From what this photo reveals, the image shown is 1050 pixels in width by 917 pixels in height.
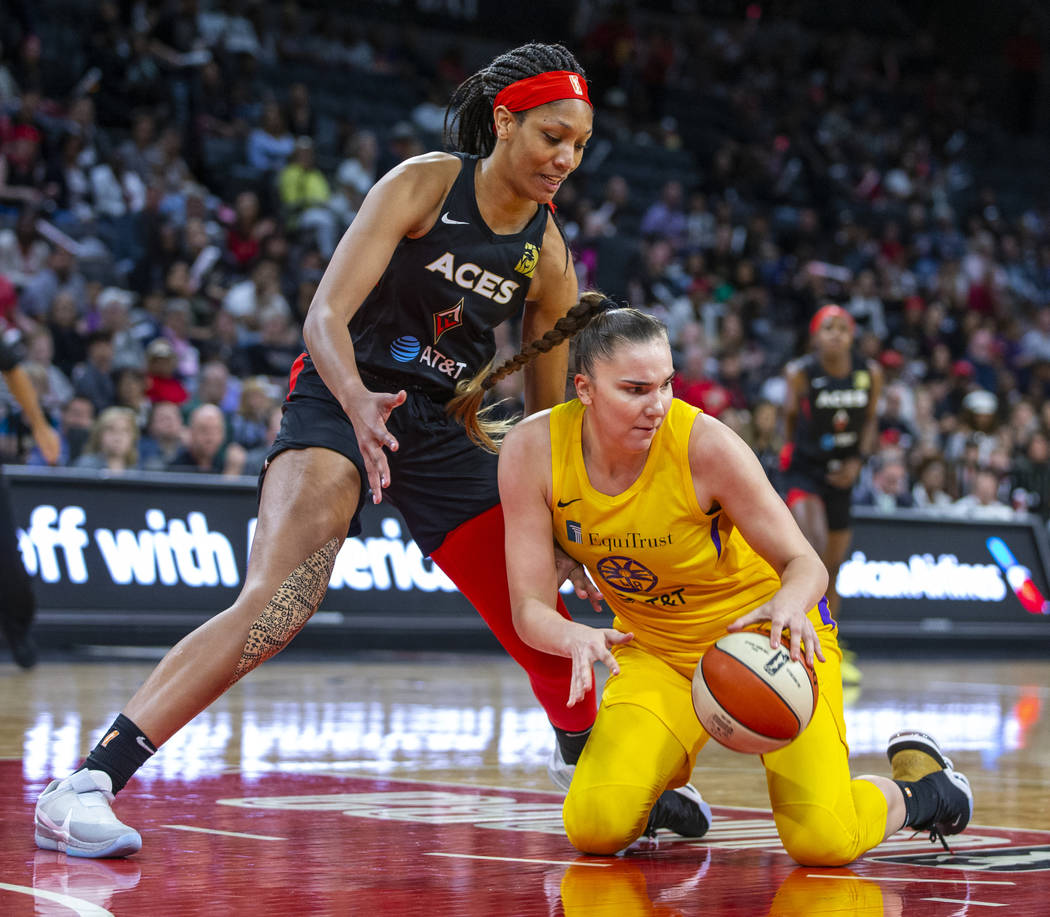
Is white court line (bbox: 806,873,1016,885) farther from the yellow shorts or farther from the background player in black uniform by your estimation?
the background player in black uniform

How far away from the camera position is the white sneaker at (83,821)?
10.6 feet

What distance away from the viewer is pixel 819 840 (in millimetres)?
3355

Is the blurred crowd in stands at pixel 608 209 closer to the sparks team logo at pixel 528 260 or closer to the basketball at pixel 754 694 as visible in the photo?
the sparks team logo at pixel 528 260

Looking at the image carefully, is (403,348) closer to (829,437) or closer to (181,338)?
(829,437)

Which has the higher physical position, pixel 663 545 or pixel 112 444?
pixel 112 444

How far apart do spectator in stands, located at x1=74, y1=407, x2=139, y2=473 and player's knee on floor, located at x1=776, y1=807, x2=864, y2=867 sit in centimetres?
655

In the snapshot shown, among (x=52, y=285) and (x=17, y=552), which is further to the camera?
(x=52, y=285)

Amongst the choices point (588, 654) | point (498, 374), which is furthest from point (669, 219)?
point (588, 654)

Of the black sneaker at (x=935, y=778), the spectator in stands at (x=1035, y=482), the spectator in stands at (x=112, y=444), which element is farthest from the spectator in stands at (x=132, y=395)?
the spectator in stands at (x=1035, y=482)

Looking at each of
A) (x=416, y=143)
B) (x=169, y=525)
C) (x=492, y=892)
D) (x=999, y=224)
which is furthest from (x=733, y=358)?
(x=492, y=892)

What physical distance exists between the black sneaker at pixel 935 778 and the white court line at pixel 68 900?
1917 mm

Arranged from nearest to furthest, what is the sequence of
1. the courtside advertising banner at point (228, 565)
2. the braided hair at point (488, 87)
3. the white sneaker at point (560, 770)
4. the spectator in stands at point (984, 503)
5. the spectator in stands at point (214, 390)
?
1. the braided hair at point (488, 87)
2. the white sneaker at point (560, 770)
3. the courtside advertising banner at point (228, 565)
4. the spectator in stands at point (214, 390)
5. the spectator in stands at point (984, 503)

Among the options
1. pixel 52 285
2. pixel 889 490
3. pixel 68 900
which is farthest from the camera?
pixel 889 490

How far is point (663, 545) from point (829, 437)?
5.67 m
